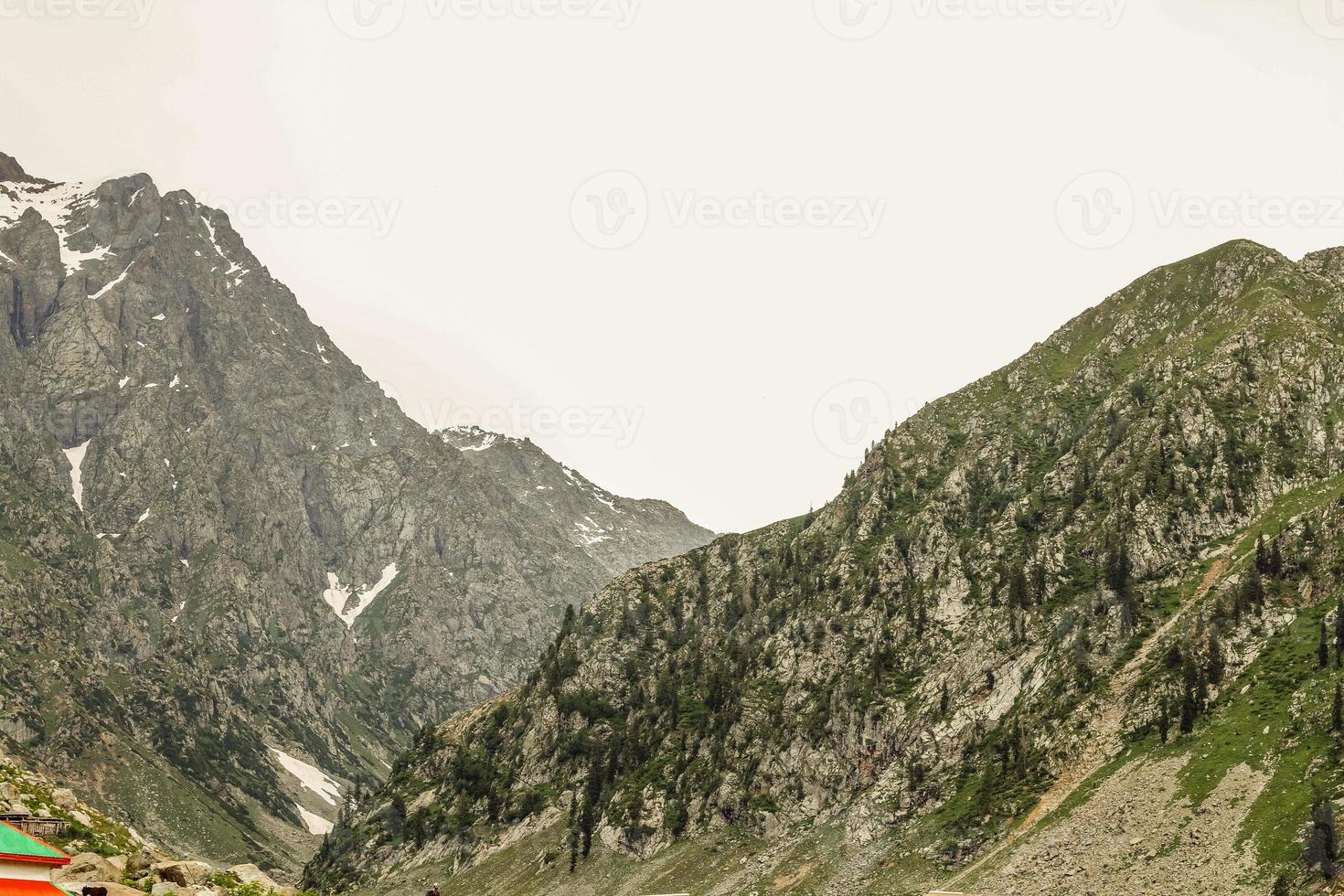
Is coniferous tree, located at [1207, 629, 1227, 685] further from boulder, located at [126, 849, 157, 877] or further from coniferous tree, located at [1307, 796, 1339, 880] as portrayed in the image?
boulder, located at [126, 849, 157, 877]

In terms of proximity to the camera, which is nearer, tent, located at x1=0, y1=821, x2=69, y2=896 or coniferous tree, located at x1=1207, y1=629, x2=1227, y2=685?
tent, located at x1=0, y1=821, x2=69, y2=896

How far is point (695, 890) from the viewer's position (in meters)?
161

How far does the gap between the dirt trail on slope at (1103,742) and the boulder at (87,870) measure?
100500mm

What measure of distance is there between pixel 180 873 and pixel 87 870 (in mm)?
6356

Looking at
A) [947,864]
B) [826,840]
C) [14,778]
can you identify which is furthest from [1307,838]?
[14,778]

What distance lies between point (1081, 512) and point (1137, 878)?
3300 inches

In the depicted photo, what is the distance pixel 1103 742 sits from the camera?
13575 cm

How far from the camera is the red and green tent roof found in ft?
119

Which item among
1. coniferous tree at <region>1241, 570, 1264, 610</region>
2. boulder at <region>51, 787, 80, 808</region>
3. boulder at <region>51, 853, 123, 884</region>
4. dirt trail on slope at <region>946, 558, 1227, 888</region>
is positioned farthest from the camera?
coniferous tree at <region>1241, 570, 1264, 610</region>

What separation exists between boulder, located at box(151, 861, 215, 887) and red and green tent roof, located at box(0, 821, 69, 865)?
Result: 48.4 feet

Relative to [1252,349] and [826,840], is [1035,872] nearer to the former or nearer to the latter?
[826,840]

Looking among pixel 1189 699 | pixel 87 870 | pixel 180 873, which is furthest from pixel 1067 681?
pixel 87 870

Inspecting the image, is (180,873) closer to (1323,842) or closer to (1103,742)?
(1323,842)

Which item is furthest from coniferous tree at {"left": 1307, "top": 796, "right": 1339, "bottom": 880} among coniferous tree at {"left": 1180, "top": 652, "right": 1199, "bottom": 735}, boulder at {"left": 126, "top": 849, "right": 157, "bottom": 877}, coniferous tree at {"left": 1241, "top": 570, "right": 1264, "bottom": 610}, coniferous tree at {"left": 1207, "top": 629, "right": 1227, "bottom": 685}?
boulder at {"left": 126, "top": 849, "right": 157, "bottom": 877}
